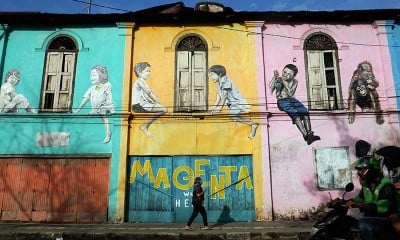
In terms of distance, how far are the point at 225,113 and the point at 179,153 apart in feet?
6.80

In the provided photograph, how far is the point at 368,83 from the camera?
502 inches

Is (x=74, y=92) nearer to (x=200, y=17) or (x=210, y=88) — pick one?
(x=210, y=88)

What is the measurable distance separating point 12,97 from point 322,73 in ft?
35.7

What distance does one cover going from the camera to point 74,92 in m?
12.8

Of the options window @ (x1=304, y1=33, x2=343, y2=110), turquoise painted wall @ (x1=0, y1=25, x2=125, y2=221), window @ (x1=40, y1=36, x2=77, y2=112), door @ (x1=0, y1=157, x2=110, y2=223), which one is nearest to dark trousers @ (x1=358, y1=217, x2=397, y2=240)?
A: window @ (x1=304, y1=33, x2=343, y2=110)

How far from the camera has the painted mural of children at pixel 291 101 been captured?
40.8ft

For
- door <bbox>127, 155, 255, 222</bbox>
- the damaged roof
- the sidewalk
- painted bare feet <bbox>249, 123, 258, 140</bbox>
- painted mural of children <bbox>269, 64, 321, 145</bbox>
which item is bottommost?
the sidewalk

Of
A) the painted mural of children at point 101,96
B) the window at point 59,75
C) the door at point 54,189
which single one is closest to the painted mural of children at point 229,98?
the painted mural of children at point 101,96

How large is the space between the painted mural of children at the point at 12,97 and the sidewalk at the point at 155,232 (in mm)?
3999

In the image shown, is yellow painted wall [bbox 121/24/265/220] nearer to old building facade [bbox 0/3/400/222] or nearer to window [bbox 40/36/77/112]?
old building facade [bbox 0/3/400/222]

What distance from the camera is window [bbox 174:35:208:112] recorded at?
12734mm

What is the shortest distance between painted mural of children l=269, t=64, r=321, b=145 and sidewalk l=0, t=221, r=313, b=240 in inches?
125

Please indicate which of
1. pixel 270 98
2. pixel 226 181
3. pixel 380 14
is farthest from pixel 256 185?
pixel 380 14

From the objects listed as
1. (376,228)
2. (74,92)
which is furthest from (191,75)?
(376,228)
